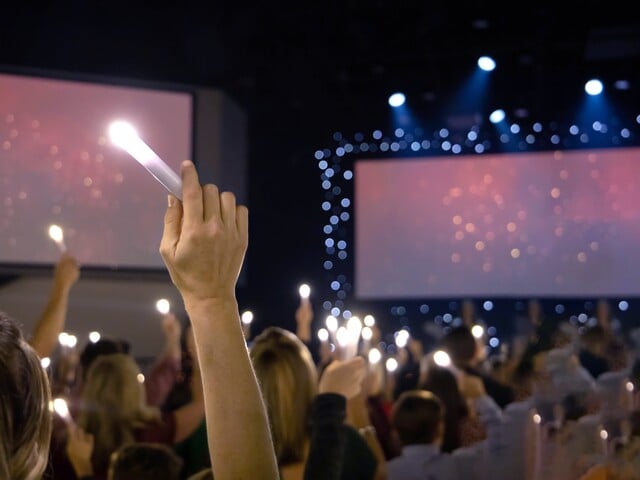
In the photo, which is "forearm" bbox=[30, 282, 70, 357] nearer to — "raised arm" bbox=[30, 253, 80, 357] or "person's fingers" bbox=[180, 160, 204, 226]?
"raised arm" bbox=[30, 253, 80, 357]

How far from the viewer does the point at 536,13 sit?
27.9ft

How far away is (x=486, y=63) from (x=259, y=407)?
9.03 m

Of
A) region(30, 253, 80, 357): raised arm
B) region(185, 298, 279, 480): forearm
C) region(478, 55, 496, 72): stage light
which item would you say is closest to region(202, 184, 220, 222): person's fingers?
region(185, 298, 279, 480): forearm

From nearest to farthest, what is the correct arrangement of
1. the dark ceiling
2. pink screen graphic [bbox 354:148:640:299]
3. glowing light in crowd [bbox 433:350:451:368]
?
glowing light in crowd [bbox 433:350:451:368], the dark ceiling, pink screen graphic [bbox 354:148:640:299]

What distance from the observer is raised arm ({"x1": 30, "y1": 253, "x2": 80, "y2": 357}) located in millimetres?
2150

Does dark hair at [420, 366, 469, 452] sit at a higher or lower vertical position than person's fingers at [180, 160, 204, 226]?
lower

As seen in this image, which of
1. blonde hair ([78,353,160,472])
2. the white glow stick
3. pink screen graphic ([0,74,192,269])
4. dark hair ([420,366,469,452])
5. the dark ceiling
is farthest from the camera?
the dark ceiling

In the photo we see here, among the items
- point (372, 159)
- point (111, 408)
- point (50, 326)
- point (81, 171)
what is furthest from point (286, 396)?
point (372, 159)

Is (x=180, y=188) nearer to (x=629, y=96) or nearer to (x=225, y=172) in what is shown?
(x=225, y=172)

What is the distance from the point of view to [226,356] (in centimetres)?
99

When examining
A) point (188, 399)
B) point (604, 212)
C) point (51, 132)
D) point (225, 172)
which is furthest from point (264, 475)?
point (604, 212)

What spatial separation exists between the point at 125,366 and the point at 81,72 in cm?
597

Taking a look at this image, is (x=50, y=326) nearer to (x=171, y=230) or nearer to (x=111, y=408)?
(x=111, y=408)

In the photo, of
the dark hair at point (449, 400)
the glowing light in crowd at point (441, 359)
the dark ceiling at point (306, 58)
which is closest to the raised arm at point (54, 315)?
the dark hair at point (449, 400)
